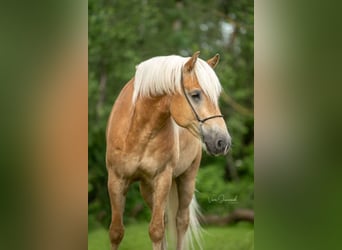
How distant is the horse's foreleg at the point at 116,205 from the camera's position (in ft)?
9.56

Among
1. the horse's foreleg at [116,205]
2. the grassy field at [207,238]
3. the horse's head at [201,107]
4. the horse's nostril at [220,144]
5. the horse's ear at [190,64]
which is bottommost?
the grassy field at [207,238]

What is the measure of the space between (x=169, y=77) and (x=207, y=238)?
36.4 inches

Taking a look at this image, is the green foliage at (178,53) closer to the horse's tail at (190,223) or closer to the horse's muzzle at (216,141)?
the horse's tail at (190,223)

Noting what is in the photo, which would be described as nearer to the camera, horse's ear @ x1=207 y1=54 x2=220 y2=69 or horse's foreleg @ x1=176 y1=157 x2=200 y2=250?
horse's ear @ x1=207 y1=54 x2=220 y2=69

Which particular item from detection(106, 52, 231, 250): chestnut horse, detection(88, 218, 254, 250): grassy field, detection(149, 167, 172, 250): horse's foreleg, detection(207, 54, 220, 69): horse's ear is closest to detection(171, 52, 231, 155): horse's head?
detection(106, 52, 231, 250): chestnut horse

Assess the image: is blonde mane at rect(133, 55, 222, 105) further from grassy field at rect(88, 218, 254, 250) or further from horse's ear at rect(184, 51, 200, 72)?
grassy field at rect(88, 218, 254, 250)

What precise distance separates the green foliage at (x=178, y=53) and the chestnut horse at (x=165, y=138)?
0.25 ft

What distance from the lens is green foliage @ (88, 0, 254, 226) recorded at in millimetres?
3016

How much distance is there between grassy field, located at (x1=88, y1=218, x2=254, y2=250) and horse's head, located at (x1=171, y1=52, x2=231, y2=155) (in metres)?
0.57

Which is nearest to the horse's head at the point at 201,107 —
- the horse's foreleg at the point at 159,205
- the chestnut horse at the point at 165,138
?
the chestnut horse at the point at 165,138

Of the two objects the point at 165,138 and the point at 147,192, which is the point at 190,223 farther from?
the point at 165,138

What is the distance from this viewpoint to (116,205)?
9.59ft
